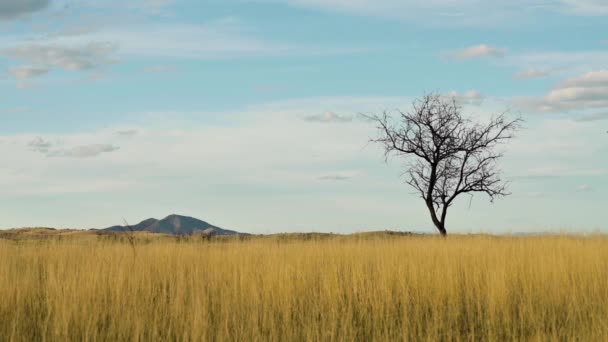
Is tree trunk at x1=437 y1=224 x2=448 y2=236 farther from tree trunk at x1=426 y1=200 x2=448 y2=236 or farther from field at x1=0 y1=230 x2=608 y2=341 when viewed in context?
field at x1=0 y1=230 x2=608 y2=341

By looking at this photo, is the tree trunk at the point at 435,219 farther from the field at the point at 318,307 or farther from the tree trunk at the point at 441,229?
the field at the point at 318,307

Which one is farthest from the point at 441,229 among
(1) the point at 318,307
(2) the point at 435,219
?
(1) the point at 318,307

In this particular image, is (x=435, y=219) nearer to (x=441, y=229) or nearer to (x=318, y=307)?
(x=441, y=229)

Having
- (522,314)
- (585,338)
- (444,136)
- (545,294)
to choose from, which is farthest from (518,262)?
(444,136)

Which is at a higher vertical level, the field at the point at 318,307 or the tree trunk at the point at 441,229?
the tree trunk at the point at 441,229

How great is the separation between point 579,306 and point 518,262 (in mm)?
3159

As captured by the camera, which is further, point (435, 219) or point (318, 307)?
point (435, 219)

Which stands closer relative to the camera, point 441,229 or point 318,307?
point 318,307

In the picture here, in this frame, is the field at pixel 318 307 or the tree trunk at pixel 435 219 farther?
the tree trunk at pixel 435 219

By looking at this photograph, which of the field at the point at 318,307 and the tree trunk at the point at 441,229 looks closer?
the field at the point at 318,307

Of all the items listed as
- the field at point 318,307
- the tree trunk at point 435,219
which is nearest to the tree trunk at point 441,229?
the tree trunk at point 435,219

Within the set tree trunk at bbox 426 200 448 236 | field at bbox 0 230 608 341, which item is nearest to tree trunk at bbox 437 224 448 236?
tree trunk at bbox 426 200 448 236

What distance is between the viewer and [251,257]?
1353 centimetres

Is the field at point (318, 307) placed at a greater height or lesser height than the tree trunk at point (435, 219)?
lesser
